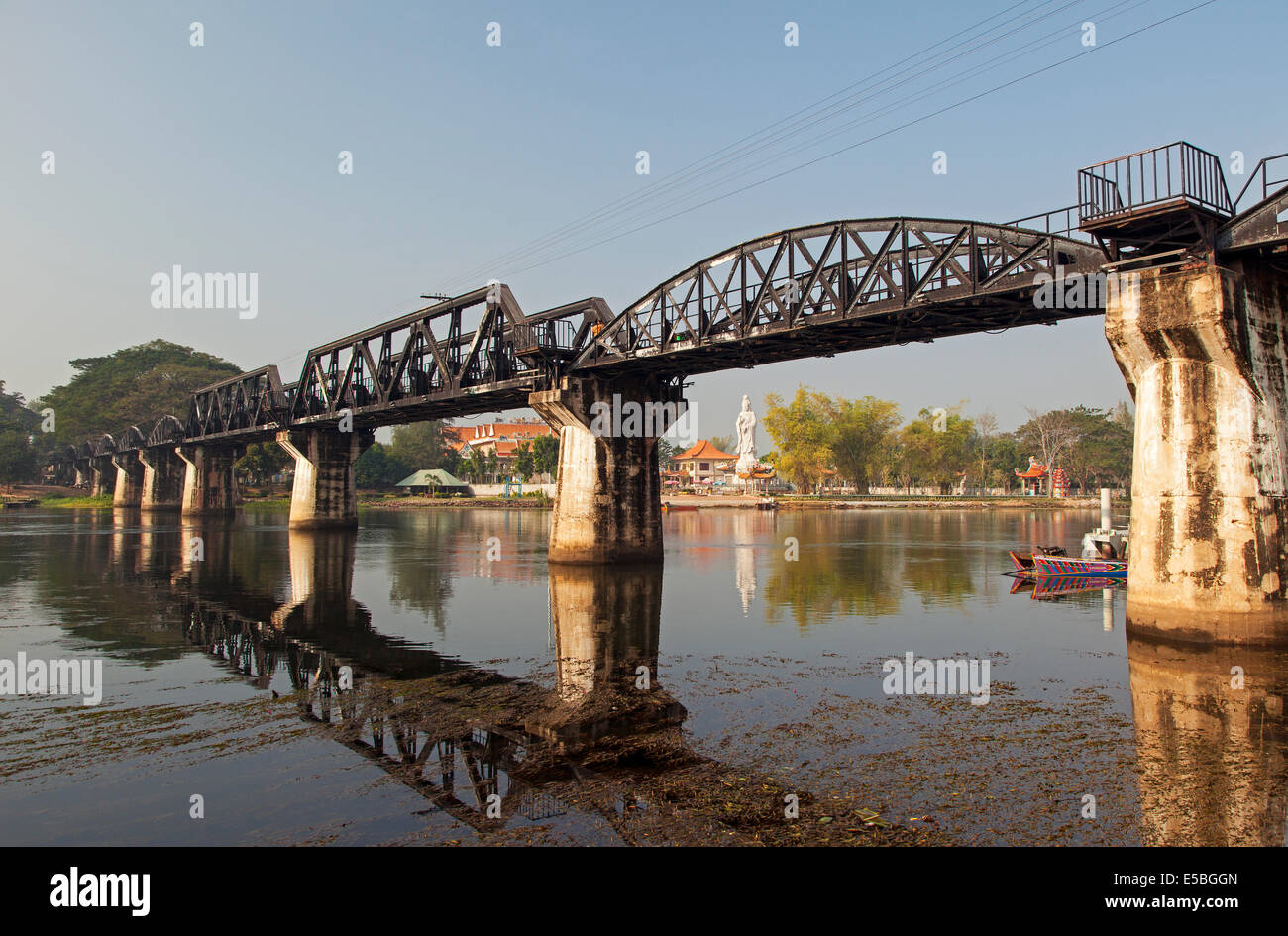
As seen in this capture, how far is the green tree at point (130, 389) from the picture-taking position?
149875 mm

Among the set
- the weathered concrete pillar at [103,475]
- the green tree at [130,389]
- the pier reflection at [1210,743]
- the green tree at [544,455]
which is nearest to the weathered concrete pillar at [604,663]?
the pier reflection at [1210,743]

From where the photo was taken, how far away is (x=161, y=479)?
127875 mm

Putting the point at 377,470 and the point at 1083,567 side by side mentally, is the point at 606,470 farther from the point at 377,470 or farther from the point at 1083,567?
the point at 377,470

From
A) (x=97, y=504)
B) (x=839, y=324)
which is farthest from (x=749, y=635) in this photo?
(x=97, y=504)

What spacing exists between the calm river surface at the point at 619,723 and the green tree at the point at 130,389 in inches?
Answer: 5223

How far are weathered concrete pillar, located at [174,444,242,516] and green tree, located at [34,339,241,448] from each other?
45.6 m

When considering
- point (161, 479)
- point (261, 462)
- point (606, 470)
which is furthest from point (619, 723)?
point (261, 462)

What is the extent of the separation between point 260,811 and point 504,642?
538 inches

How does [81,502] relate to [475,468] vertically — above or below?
below

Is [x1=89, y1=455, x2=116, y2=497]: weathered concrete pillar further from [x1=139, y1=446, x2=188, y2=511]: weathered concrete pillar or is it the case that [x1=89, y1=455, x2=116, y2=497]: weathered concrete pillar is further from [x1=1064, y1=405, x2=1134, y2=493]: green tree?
Result: [x1=1064, y1=405, x2=1134, y2=493]: green tree

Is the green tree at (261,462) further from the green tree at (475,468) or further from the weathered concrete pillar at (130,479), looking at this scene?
the green tree at (475,468)

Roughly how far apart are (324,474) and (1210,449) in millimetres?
75180

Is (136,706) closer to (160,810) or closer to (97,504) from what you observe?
(160,810)

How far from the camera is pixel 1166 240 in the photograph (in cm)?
2211
